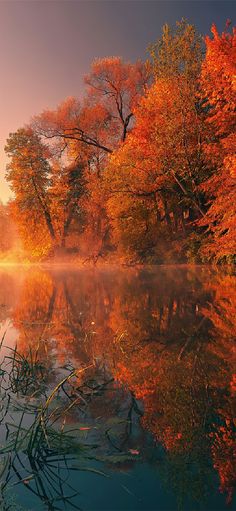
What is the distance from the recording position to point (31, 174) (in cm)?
4138

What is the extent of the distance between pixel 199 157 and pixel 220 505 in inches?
948

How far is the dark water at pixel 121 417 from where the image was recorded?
9.74 feet

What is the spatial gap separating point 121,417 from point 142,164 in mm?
23983

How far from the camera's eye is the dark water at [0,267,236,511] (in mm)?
2969

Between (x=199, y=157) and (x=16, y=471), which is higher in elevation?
(x=199, y=157)

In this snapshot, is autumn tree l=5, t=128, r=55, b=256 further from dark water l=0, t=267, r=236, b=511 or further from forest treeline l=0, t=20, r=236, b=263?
dark water l=0, t=267, r=236, b=511

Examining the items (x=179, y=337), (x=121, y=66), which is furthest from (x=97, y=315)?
(x=121, y=66)

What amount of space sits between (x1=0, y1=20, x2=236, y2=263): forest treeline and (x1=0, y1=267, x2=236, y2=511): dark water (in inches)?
435

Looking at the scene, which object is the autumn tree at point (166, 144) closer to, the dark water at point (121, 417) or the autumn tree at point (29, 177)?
the autumn tree at point (29, 177)

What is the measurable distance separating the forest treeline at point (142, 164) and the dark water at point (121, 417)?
36.2 feet

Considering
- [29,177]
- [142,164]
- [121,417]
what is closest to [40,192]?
[29,177]

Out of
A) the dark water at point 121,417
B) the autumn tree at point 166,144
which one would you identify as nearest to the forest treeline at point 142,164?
→ the autumn tree at point 166,144

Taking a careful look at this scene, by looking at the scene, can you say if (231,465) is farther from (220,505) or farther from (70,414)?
(70,414)

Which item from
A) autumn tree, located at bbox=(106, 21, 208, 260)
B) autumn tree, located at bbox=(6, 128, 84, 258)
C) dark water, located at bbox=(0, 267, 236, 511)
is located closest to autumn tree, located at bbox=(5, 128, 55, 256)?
autumn tree, located at bbox=(6, 128, 84, 258)
